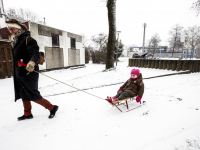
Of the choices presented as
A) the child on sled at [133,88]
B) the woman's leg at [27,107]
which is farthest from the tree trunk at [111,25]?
the woman's leg at [27,107]

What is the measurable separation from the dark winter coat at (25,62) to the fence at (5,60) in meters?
6.57

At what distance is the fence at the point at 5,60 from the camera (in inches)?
282

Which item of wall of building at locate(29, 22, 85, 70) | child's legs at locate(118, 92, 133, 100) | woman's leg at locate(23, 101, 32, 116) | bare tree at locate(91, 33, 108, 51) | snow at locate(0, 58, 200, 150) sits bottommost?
snow at locate(0, 58, 200, 150)

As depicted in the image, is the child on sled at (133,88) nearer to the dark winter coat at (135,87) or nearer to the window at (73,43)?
the dark winter coat at (135,87)

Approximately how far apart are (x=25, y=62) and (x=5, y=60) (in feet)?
22.6

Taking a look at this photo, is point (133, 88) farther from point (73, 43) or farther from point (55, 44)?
point (73, 43)

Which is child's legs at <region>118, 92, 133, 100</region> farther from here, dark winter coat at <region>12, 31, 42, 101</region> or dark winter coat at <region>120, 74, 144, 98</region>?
dark winter coat at <region>12, 31, 42, 101</region>

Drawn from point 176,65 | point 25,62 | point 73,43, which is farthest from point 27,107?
point 73,43

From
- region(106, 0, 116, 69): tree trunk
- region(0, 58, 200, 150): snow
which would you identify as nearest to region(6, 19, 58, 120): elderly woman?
region(0, 58, 200, 150): snow

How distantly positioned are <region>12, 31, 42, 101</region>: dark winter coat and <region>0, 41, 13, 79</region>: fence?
6.57 meters

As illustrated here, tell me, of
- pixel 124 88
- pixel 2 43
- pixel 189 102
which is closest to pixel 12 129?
pixel 124 88

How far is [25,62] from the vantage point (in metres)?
2.28

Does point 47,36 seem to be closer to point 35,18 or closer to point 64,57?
point 64,57

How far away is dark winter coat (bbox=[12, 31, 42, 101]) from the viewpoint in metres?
2.24
